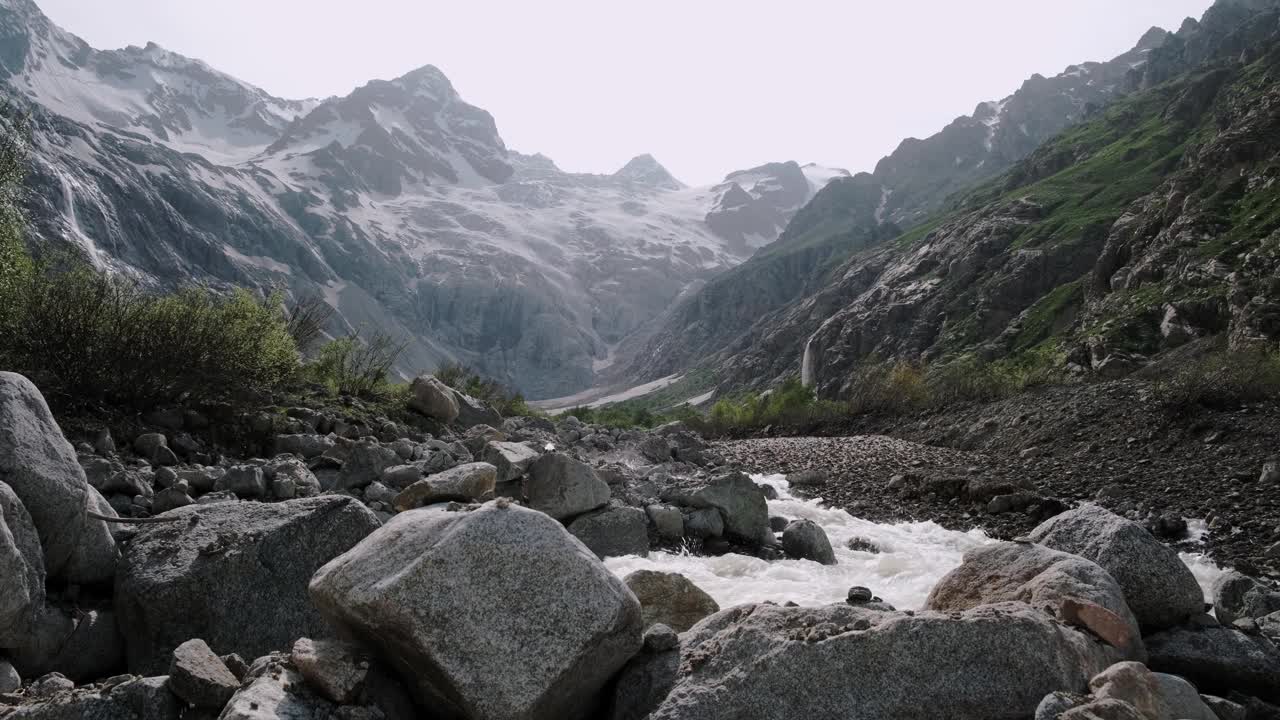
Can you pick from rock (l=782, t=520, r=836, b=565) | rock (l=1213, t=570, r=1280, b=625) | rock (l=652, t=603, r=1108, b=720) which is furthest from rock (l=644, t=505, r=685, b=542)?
rock (l=652, t=603, r=1108, b=720)

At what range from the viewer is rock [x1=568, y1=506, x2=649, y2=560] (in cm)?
1603

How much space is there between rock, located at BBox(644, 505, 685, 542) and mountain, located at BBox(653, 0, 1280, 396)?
38988 millimetres

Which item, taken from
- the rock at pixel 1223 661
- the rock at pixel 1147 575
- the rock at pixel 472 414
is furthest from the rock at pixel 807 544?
the rock at pixel 472 414

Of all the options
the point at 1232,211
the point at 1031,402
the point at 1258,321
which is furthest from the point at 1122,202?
the point at 1031,402

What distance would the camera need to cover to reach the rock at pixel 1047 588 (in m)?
7.36

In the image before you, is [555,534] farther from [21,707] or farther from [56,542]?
[56,542]

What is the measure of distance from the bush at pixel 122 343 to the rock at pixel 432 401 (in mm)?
8634

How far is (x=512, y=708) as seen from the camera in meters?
6.04

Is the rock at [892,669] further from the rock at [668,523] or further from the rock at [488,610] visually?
the rock at [668,523]

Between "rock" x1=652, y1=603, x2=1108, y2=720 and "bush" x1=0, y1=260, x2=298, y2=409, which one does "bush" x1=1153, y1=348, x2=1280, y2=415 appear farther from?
"bush" x1=0, y1=260, x2=298, y2=409

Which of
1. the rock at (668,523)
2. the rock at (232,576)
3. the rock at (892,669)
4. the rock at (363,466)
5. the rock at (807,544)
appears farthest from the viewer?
the rock at (668,523)

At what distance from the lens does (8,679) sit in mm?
6945

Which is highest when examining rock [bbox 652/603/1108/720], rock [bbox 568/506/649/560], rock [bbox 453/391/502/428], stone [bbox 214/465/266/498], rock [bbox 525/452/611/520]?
rock [bbox 652/603/1108/720]

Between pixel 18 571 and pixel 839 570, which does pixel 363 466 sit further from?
pixel 839 570
